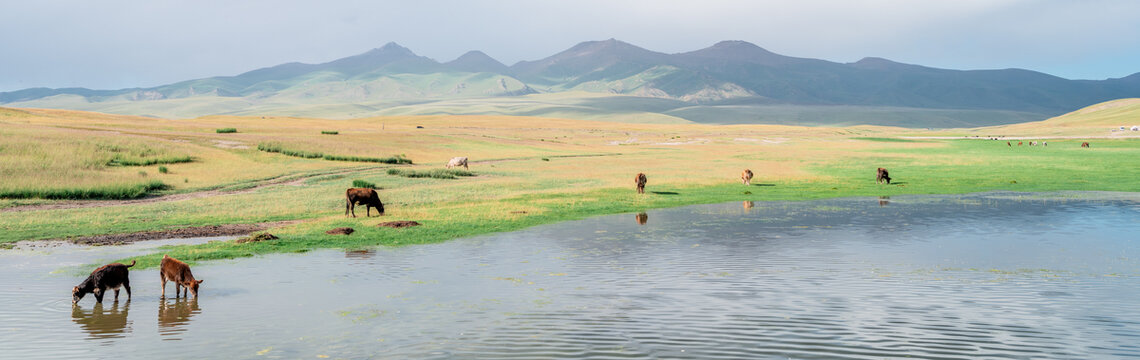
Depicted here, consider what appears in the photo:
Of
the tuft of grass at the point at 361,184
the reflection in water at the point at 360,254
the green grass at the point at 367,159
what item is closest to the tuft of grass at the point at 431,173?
the tuft of grass at the point at 361,184

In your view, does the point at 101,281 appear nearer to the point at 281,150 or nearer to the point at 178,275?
the point at 178,275

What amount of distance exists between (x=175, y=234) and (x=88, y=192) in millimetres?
15897

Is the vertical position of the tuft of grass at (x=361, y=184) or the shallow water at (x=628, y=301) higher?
the shallow water at (x=628, y=301)

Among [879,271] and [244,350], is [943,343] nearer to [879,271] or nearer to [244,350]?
[879,271]

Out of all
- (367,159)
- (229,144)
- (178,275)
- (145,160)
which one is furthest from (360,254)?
(229,144)

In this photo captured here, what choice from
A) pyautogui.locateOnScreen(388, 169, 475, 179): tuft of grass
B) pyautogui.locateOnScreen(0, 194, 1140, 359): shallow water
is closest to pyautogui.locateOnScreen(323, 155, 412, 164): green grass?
pyautogui.locateOnScreen(388, 169, 475, 179): tuft of grass

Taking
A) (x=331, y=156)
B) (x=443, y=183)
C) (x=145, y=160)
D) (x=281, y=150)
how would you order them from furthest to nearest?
1. (x=281, y=150)
2. (x=331, y=156)
3. (x=145, y=160)
4. (x=443, y=183)

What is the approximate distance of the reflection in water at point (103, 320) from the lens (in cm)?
1261

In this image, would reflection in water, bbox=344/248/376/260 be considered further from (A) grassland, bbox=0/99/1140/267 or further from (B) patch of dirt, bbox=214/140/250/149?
(B) patch of dirt, bbox=214/140/250/149

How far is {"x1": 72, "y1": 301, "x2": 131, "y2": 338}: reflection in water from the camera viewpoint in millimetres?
12609

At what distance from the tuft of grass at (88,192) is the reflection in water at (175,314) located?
2658 centimetres

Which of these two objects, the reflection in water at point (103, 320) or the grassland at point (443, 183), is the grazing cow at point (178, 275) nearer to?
the reflection in water at point (103, 320)

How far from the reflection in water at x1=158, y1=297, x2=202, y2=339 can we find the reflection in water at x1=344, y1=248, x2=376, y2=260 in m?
5.37

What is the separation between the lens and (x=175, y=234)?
1003 inches
